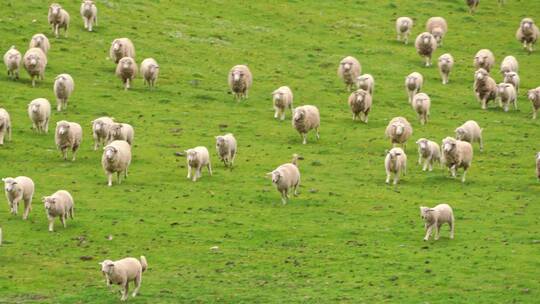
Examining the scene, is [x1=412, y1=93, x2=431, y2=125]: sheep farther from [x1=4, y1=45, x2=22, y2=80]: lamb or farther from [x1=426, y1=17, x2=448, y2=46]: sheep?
[x1=4, y1=45, x2=22, y2=80]: lamb

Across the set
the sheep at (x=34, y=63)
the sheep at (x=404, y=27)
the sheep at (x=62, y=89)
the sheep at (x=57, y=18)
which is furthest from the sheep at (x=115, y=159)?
the sheep at (x=404, y=27)

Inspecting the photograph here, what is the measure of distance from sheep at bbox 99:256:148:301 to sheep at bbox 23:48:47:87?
80.6 feet

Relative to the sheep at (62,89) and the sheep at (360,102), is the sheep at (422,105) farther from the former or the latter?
the sheep at (62,89)

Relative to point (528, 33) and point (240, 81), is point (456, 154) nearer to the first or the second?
point (240, 81)

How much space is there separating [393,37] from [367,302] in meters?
40.9

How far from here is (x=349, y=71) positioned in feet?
197

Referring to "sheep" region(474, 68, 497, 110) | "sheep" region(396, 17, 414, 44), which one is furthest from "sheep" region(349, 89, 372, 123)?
"sheep" region(396, 17, 414, 44)

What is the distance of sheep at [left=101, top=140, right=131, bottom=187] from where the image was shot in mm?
43281

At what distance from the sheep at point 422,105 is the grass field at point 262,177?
40 cm

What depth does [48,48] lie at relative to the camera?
200ft

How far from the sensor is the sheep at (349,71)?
60.1m

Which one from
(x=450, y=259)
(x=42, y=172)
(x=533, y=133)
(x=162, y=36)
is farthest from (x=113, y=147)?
(x=162, y=36)

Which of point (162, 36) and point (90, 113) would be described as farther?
point (162, 36)

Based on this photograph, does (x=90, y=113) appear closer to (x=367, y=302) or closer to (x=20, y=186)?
(x=20, y=186)
